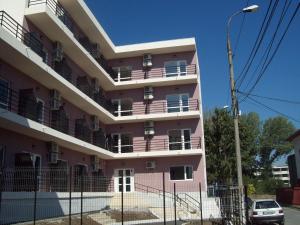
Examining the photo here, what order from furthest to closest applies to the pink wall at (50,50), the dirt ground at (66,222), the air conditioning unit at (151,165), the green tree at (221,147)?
the green tree at (221,147) < the air conditioning unit at (151,165) < the pink wall at (50,50) < the dirt ground at (66,222)

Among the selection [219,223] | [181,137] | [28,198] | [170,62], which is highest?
[170,62]

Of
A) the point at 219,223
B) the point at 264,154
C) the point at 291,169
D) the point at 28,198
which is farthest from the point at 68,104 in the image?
the point at 264,154

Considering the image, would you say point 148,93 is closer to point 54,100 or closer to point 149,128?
point 149,128

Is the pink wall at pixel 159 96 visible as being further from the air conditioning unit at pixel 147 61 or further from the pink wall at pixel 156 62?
the air conditioning unit at pixel 147 61

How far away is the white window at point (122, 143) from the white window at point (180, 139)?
3.59 meters

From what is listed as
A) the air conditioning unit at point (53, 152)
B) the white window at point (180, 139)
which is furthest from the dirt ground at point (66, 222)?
the white window at point (180, 139)

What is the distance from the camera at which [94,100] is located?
31.2 metres

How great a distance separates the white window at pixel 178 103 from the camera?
114 ft

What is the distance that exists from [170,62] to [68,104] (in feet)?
39.7

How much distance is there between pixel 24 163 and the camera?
19.1 meters

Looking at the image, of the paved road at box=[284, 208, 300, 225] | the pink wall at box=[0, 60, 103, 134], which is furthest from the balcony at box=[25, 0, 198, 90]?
the paved road at box=[284, 208, 300, 225]

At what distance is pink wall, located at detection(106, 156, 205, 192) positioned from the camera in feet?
106

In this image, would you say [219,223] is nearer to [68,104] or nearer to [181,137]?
[68,104]

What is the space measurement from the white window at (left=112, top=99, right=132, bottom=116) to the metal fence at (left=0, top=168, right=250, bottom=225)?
5369 mm
